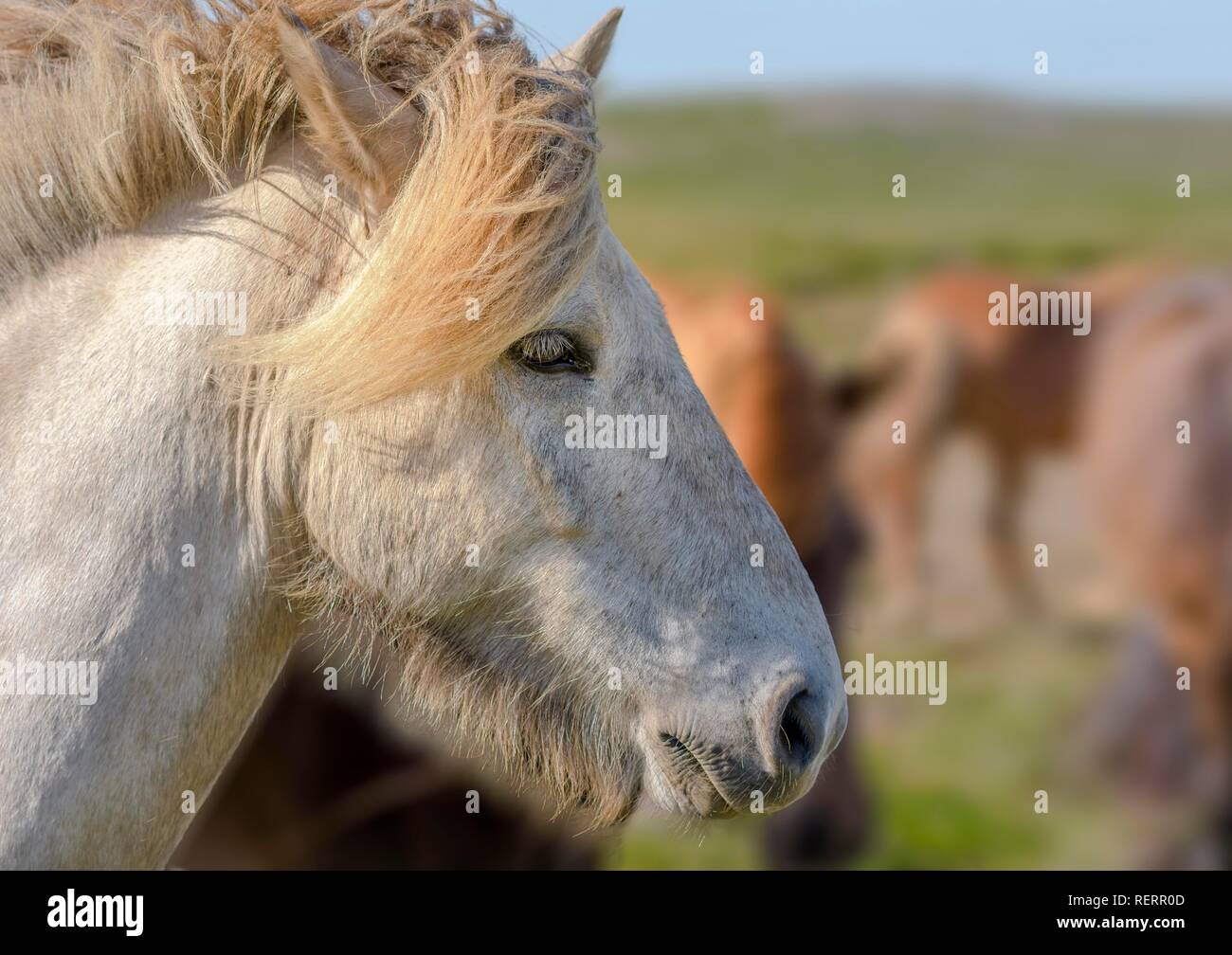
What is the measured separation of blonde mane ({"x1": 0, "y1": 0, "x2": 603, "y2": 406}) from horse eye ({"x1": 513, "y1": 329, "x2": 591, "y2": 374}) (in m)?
0.04

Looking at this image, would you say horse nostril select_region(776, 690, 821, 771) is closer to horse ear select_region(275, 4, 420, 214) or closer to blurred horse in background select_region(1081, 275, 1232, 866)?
horse ear select_region(275, 4, 420, 214)

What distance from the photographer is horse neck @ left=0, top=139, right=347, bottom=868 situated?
64.5 inches

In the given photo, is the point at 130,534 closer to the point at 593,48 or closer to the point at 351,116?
the point at 351,116

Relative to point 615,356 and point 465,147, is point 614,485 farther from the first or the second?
point 465,147

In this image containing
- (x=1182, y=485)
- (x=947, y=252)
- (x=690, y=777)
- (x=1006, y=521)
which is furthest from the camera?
(x=947, y=252)

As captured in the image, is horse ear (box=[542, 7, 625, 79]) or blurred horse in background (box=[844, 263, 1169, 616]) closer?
horse ear (box=[542, 7, 625, 79])

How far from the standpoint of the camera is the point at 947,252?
19266mm

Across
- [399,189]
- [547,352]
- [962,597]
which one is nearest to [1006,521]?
[962,597]

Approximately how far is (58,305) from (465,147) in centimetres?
66

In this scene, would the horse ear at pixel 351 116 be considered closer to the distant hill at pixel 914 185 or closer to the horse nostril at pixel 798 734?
the horse nostril at pixel 798 734

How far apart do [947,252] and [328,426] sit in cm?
1882

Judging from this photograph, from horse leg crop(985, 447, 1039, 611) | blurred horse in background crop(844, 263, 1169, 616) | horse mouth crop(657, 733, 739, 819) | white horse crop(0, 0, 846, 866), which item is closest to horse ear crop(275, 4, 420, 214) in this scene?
white horse crop(0, 0, 846, 866)

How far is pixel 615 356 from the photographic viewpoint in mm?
1834
